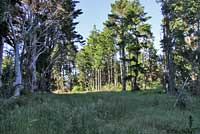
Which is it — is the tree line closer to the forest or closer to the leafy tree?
the forest

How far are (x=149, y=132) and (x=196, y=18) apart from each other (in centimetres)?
3137

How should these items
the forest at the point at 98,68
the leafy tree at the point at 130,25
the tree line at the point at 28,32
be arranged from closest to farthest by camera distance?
1. the forest at the point at 98,68
2. the tree line at the point at 28,32
3. the leafy tree at the point at 130,25

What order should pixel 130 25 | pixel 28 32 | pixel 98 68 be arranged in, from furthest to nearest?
pixel 98 68 < pixel 130 25 < pixel 28 32

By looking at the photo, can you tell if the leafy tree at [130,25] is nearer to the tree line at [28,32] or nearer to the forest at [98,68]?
the forest at [98,68]

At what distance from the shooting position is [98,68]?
3300 inches

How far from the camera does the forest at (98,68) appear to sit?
13.0 m

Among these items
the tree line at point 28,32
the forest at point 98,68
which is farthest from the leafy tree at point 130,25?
the tree line at point 28,32

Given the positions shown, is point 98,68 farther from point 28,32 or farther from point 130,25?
point 28,32

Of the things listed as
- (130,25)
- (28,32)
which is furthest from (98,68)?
(28,32)

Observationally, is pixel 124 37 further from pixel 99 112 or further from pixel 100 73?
pixel 99 112

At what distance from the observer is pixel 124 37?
55781 mm

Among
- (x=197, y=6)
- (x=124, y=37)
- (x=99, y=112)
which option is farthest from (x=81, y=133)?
(x=124, y=37)

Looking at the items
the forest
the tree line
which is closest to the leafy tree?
the forest

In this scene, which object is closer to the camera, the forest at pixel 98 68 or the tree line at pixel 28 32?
the forest at pixel 98 68
